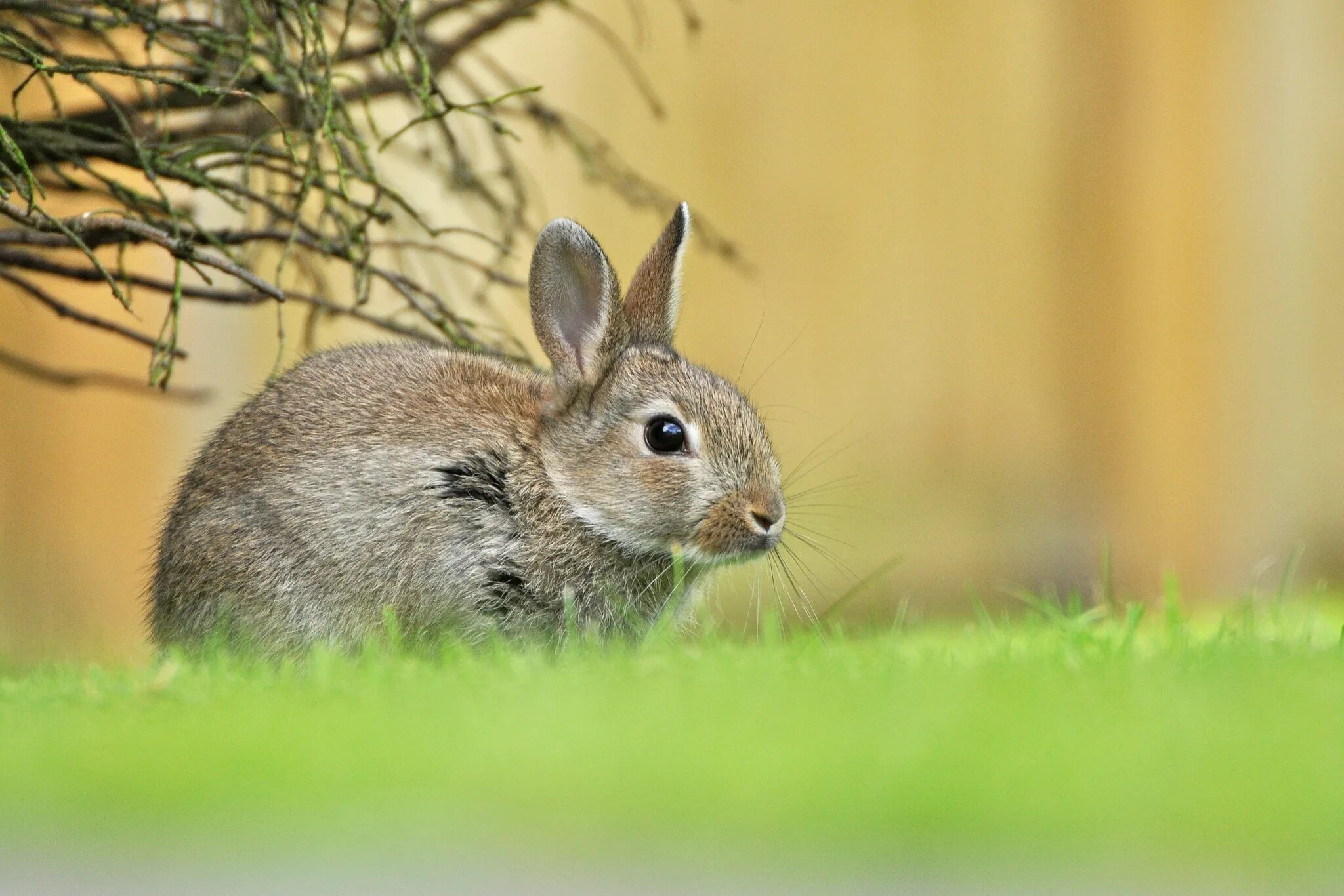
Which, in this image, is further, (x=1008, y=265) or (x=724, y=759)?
(x=1008, y=265)

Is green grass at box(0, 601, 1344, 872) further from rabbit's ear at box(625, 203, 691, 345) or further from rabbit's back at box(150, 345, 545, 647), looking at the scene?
rabbit's ear at box(625, 203, 691, 345)

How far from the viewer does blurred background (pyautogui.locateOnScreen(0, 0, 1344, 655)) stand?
310 inches

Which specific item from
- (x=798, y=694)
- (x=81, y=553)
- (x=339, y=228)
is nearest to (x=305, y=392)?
(x=339, y=228)

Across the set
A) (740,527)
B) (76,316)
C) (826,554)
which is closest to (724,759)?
(740,527)

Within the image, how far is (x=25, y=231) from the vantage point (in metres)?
3.92

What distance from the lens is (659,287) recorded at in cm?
429

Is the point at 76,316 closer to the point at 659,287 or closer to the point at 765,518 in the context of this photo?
the point at 659,287

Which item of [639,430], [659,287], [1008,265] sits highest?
[1008,265]

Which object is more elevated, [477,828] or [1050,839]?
[1050,839]

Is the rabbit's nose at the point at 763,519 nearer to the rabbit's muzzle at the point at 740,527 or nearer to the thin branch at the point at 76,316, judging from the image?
the rabbit's muzzle at the point at 740,527

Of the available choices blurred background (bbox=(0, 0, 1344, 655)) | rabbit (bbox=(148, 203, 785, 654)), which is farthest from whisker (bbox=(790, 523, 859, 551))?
blurred background (bbox=(0, 0, 1344, 655))

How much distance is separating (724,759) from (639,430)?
1.95 metres

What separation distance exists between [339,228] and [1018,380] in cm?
462

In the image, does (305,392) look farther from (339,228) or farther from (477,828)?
(477,828)
